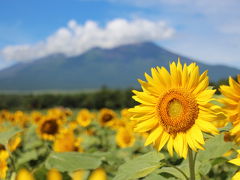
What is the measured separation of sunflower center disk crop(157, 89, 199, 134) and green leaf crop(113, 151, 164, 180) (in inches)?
7.0

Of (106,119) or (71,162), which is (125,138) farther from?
(71,162)

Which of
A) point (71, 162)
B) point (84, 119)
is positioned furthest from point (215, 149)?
point (84, 119)

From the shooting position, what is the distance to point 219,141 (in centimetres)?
246

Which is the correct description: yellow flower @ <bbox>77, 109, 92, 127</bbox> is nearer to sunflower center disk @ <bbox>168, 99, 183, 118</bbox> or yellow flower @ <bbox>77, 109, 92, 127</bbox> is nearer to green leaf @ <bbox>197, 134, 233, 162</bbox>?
green leaf @ <bbox>197, 134, 233, 162</bbox>

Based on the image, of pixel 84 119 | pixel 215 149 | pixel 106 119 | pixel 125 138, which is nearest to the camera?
pixel 215 149

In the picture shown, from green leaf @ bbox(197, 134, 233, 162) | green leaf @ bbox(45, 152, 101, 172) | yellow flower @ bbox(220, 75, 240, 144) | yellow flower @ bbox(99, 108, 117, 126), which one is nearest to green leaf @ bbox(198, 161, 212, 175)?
green leaf @ bbox(197, 134, 233, 162)

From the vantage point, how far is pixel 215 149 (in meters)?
2.40

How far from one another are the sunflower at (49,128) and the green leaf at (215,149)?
4.48m

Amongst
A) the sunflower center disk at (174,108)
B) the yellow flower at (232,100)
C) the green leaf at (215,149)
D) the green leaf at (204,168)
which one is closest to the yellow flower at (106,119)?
the green leaf at (215,149)

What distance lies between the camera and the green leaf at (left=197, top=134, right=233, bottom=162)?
2363mm

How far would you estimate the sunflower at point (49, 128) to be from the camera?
663 centimetres

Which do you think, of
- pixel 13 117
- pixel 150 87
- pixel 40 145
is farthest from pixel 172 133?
pixel 13 117

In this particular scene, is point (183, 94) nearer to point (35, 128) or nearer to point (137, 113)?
point (137, 113)

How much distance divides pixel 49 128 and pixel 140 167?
477 centimetres
